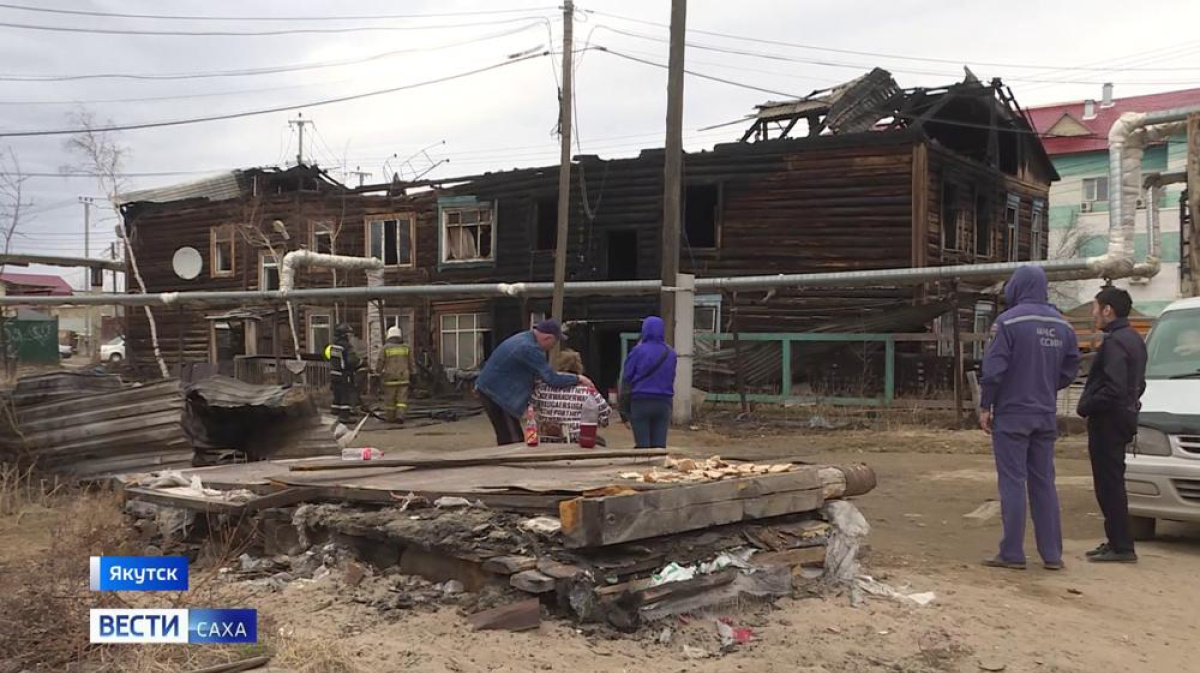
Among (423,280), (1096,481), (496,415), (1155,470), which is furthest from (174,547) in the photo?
(423,280)

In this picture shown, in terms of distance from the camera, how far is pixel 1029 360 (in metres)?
5.79

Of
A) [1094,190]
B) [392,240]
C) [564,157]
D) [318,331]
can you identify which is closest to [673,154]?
[564,157]

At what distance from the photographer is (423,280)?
26.1 m

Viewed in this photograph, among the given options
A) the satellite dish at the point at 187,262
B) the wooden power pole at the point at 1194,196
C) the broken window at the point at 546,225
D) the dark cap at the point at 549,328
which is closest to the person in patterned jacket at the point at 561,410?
the dark cap at the point at 549,328

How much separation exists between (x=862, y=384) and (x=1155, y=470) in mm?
10361

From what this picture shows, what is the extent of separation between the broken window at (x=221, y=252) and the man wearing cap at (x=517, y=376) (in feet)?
80.1

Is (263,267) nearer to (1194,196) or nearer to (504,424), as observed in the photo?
(504,424)

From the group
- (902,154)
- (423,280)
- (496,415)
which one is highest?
(902,154)

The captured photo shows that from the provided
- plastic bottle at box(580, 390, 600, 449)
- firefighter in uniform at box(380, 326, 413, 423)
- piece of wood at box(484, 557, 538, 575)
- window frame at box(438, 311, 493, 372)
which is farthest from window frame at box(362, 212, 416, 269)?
piece of wood at box(484, 557, 538, 575)

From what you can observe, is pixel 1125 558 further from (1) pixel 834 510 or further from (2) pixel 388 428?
(2) pixel 388 428

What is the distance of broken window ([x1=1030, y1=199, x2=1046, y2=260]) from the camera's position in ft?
84.8

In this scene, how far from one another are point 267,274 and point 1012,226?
22.4 metres

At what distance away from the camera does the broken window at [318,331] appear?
91.1 feet
